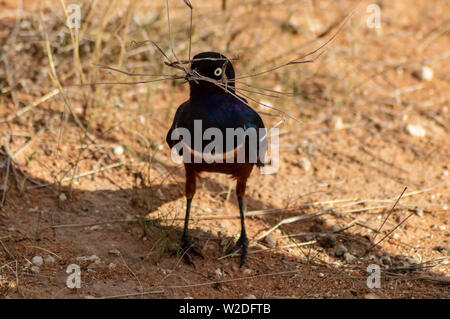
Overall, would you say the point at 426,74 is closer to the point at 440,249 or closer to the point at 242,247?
the point at 440,249

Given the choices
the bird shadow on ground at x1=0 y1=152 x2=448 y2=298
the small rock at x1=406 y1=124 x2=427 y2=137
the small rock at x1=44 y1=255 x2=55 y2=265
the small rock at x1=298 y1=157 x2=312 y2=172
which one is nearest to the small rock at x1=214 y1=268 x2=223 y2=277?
the bird shadow on ground at x1=0 y1=152 x2=448 y2=298

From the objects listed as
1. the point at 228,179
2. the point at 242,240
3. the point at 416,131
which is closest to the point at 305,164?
the point at 228,179

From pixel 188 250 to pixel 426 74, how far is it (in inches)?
135

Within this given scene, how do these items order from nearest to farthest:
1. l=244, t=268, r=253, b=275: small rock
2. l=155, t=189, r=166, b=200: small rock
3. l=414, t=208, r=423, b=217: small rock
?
l=244, t=268, r=253, b=275: small rock → l=414, t=208, r=423, b=217: small rock → l=155, t=189, r=166, b=200: small rock

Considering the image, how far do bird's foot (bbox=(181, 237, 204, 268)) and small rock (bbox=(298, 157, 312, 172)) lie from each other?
1.40 meters

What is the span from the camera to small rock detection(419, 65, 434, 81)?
565 cm

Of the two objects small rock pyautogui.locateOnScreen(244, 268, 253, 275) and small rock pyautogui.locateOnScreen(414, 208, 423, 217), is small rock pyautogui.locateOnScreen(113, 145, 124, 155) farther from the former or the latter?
small rock pyautogui.locateOnScreen(414, 208, 423, 217)

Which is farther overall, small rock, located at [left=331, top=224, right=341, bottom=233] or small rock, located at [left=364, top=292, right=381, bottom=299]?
small rock, located at [left=331, top=224, right=341, bottom=233]

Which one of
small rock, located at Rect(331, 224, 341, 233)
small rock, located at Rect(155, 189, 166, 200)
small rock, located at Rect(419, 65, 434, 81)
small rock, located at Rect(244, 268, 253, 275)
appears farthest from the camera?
small rock, located at Rect(419, 65, 434, 81)

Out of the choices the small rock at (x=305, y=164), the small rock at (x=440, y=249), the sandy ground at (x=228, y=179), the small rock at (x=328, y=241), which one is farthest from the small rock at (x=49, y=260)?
the small rock at (x=440, y=249)

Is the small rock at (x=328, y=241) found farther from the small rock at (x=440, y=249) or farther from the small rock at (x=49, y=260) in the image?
the small rock at (x=49, y=260)

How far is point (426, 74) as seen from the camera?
18.5 feet

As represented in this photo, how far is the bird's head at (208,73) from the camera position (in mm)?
3010

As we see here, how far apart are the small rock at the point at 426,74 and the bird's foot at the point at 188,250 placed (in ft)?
11.0
